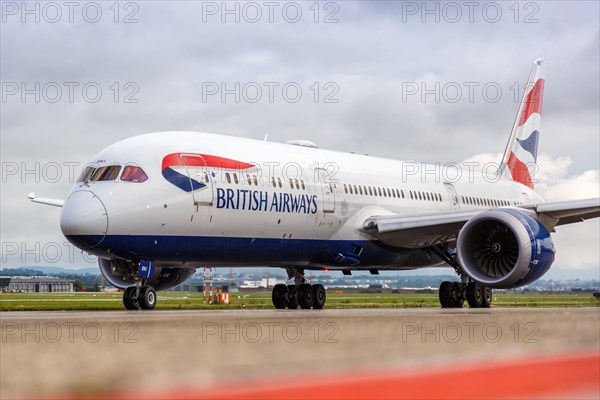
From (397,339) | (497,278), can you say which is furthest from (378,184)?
(397,339)

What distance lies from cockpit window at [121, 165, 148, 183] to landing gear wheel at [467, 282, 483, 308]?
11.3 metres

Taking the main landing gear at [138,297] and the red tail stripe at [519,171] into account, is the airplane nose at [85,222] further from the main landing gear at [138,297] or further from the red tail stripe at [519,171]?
the red tail stripe at [519,171]

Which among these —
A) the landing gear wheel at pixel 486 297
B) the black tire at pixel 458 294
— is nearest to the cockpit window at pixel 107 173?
the black tire at pixel 458 294

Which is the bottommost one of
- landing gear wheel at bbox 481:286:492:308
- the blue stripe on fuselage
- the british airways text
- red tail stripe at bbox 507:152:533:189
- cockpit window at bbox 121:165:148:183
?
landing gear wheel at bbox 481:286:492:308

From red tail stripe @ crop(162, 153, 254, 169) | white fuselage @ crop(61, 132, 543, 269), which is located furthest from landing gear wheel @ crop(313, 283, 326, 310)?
red tail stripe @ crop(162, 153, 254, 169)

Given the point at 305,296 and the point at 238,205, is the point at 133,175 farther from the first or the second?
the point at 305,296

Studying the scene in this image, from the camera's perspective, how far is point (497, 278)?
64.9ft

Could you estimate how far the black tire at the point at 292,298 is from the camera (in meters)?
25.3

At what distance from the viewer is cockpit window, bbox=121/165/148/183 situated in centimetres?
1838

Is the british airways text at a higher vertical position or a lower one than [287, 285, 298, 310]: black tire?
higher

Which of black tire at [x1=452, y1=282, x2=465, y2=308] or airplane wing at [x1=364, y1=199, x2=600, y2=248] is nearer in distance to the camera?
airplane wing at [x1=364, y1=199, x2=600, y2=248]

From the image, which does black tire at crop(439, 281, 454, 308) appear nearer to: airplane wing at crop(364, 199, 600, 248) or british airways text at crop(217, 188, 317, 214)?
airplane wing at crop(364, 199, 600, 248)

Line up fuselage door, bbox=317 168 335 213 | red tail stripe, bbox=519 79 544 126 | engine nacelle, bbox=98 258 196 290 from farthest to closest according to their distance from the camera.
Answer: red tail stripe, bbox=519 79 544 126 → fuselage door, bbox=317 168 335 213 → engine nacelle, bbox=98 258 196 290

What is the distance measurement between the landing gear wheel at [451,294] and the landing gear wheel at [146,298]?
34.5ft
